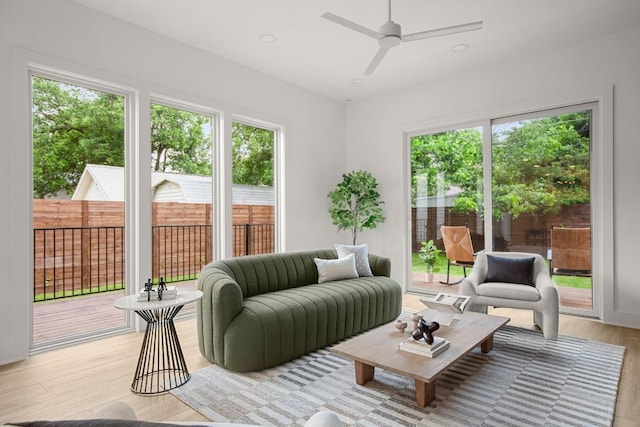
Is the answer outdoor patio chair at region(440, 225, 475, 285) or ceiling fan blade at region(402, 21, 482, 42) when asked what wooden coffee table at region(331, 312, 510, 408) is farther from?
ceiling fan blade at region(402, 21, 482, 42)

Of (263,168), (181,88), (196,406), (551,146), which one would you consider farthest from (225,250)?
(551,146)

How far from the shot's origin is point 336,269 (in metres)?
4.01

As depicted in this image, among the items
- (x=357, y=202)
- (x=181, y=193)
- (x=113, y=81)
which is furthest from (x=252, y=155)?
(x=113, y=81)

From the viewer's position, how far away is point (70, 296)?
357cm

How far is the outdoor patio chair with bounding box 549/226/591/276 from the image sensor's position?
426 centimetres

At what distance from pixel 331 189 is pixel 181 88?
2.77 metres

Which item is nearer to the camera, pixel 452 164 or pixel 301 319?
pixel 301 319

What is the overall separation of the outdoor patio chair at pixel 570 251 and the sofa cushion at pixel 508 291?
1.01 m

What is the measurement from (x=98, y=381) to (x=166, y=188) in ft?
6.91

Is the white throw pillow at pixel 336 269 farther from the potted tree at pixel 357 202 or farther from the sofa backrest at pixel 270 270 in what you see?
the potted tree at pixel 357 202

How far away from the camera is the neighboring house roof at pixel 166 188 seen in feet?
11.8

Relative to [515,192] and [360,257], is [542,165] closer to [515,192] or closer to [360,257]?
[515,192]

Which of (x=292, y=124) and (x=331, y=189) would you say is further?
(x=331, y=189)

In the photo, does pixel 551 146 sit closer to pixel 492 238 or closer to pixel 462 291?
pixel 492 238
